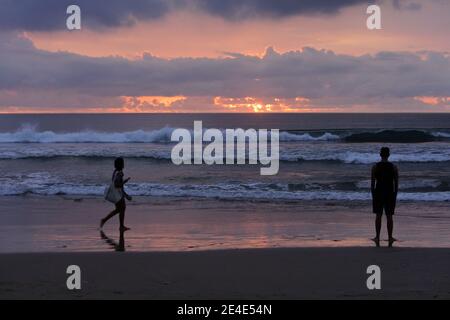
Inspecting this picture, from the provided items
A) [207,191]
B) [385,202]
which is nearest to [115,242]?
[385,202]

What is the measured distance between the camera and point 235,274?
23.1 feet

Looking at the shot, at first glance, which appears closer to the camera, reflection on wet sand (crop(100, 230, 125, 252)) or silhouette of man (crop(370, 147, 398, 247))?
reflection on wet sand (crop(100, 230, 125, 252))

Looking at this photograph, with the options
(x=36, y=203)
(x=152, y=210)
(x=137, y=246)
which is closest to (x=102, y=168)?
(x=36, y=203)

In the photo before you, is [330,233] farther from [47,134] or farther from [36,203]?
[47,134]

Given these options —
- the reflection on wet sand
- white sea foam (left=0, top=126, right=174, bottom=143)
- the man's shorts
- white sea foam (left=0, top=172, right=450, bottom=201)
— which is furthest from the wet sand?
white sea foam (left=0, top=126, right=174, bottom=143)

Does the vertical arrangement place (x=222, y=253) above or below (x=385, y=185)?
below

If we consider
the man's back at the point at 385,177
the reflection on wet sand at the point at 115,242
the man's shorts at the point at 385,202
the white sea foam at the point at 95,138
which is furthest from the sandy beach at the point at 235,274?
the white sea foam at the point at 95,138

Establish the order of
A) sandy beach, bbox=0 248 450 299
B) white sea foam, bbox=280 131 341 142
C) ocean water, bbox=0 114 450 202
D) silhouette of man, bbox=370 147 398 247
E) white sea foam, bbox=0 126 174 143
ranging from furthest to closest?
white sea foam, bbox=0 126 174 143 → white sea foam, bbox=280 131 341 142 → ocean water, bbox=0 114 450 202 → silhouette of man, bbox=370 147 398 247 → sandy beach, bbox=0 248 450 299

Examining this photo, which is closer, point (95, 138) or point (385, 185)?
point (385, 185)

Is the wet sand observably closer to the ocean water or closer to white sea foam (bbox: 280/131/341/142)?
the ocean water

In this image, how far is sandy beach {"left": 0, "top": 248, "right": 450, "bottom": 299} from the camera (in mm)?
6055

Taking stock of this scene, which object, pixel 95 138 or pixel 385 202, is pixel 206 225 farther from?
pixel 95 138

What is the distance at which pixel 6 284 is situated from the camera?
6.50m
